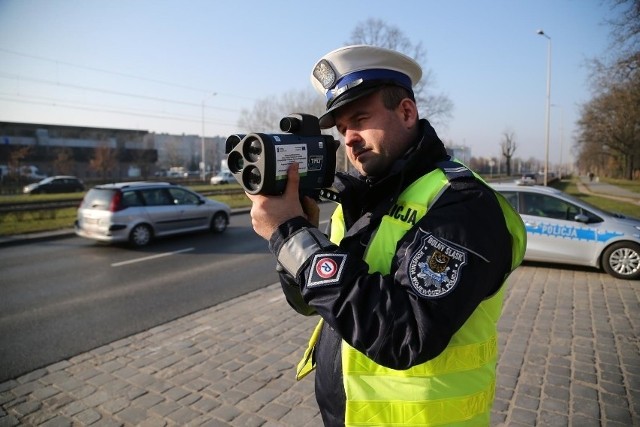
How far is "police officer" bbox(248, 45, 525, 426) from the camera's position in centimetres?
105

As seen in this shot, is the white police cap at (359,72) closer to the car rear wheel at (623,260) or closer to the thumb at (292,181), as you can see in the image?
the thumb at (292,181)

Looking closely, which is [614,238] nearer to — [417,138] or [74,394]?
[417,138]

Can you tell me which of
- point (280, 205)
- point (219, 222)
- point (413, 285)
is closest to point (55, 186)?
point (219, 222)

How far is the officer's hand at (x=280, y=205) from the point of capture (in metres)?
1.29

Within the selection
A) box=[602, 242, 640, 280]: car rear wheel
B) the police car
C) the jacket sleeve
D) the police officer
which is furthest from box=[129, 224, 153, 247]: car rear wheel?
box=[602, 242, 640, 280]: car rear wheel

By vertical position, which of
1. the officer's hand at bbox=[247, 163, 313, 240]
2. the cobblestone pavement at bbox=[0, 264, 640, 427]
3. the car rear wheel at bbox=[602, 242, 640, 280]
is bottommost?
the cobblestone pavement at bbox=[0, 264, 640, 427]

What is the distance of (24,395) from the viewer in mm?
3143

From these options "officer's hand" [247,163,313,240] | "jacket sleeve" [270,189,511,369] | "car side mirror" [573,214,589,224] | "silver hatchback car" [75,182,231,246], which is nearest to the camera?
"jacket sleeve" [270,189,511,369]

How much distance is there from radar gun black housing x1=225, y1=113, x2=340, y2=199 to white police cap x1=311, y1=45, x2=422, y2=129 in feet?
0.36

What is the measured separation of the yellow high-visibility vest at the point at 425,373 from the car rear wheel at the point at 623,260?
6.66 meters

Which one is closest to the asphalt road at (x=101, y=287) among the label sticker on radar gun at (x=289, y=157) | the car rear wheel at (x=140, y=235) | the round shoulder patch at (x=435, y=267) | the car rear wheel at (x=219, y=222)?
the car rear wheel at (x=140, y=235)

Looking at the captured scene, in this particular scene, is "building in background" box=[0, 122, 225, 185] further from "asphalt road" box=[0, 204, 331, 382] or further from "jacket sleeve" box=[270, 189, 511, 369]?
"jacket sleeve" box=[270, 189, 511, 369]

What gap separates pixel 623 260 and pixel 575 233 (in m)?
0.77

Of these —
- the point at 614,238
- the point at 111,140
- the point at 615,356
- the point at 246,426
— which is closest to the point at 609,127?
the point at 614,238
